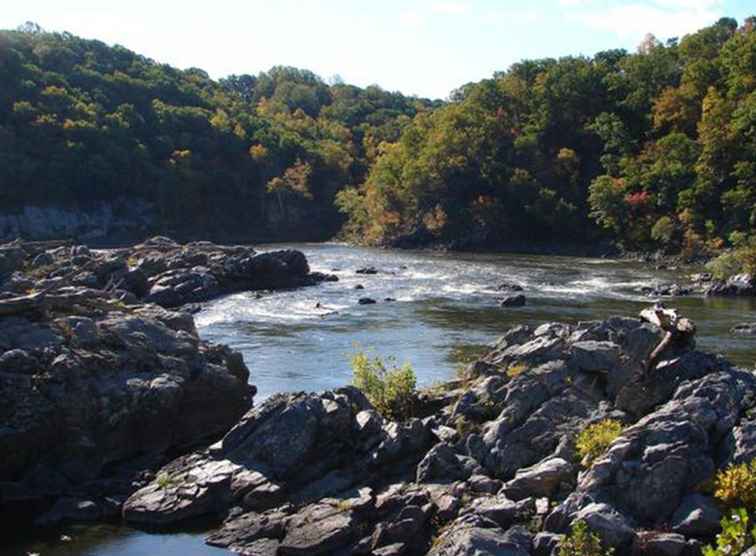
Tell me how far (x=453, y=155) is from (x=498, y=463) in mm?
97428

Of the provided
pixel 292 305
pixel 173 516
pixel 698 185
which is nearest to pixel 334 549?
pixel 173 516

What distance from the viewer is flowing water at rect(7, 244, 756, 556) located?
39.8 metres

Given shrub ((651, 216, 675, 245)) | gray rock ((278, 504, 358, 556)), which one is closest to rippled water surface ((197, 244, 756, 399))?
shrub ((651, 216, 675, 245))

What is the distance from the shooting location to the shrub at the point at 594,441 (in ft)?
75.9

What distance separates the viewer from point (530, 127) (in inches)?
4742

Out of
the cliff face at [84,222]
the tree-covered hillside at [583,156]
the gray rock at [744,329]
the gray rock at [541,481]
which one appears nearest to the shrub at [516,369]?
the gray rock at [541,481]

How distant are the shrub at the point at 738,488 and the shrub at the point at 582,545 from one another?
3.14 m

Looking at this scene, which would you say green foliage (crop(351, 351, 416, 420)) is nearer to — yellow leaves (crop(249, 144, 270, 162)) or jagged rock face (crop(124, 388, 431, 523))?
jagged rock face (crop(124, 388, 431, 523))

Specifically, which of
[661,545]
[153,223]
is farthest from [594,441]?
[153,223]

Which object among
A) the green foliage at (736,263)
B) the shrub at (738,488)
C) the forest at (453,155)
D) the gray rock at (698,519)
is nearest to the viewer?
the gray rock at (698,519)

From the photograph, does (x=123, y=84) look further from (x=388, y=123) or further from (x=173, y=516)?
(x=173, y=516)

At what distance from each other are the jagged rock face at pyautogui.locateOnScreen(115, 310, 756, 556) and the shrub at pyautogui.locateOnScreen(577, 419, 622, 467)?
0.39 metres

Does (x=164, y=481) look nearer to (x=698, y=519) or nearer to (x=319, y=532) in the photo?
(x=319, y=532)

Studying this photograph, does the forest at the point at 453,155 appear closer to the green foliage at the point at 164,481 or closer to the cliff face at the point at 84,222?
the cliff face at the point at 84,222
